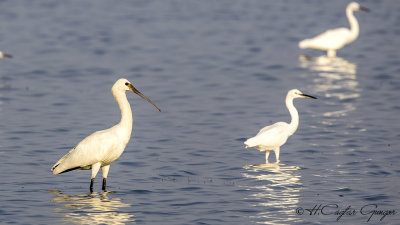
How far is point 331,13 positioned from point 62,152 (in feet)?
70.8

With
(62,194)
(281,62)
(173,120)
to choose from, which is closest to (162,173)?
(62,194)

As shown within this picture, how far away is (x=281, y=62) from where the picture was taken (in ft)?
83.4

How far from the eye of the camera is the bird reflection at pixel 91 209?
37.1 feet

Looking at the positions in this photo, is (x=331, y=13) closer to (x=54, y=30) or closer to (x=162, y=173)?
(x=54, y=30)

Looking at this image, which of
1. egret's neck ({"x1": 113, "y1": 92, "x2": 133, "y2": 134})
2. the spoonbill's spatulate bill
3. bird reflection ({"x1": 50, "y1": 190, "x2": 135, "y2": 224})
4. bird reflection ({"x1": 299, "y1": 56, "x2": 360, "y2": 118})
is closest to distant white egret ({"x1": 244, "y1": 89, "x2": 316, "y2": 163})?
Answer: egret's neck ({"x1": 113, "y1": 92, "x2": 133, "y2": 134})

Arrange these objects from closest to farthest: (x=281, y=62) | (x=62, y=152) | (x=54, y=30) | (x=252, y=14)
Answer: (x=62, y=152) → (x=281, y=62) → (x=54, y=30) → (x=252, y=14)

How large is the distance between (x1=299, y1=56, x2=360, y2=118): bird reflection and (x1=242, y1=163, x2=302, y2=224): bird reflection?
4804 mm

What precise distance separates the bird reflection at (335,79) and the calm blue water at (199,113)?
0.05m

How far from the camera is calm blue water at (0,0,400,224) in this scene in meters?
12.2
